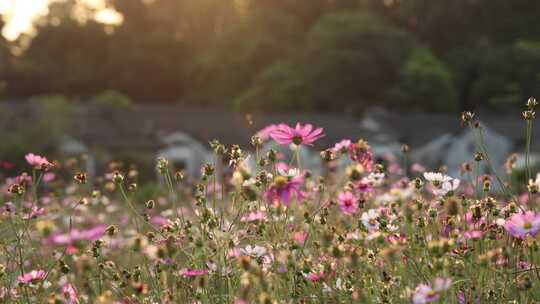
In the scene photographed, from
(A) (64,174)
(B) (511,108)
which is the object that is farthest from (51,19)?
(A) (64,174)

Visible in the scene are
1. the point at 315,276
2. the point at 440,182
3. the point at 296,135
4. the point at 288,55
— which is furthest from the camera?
the point at 288,55

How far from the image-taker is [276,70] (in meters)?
31.3

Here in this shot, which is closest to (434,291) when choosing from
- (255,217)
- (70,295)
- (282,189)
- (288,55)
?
(282,189)

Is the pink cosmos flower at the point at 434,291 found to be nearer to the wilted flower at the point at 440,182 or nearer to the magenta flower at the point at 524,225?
the magenta flower at the point at 524,225

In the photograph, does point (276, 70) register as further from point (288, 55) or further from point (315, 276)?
point (315, 276)

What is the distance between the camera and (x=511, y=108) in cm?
3512

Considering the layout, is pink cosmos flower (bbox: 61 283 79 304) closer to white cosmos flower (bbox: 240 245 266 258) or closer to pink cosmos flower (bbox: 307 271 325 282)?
white cosmos flower (bbox: 240 245 266 258)

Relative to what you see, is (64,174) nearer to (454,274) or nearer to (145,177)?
(145,177)

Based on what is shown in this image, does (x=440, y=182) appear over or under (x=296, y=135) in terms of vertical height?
under

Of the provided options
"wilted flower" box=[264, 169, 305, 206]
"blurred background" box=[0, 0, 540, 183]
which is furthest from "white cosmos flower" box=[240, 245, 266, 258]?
"blurred background" box=[0, 0, 540, 183]

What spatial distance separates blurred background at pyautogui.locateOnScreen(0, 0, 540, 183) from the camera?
27.4 m

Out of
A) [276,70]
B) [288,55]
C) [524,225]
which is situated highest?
[288,55]

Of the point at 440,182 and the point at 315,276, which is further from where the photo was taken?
the point at 440,182

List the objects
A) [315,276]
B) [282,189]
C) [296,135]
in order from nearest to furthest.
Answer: [282,189] → [315,276] → [296,135]
